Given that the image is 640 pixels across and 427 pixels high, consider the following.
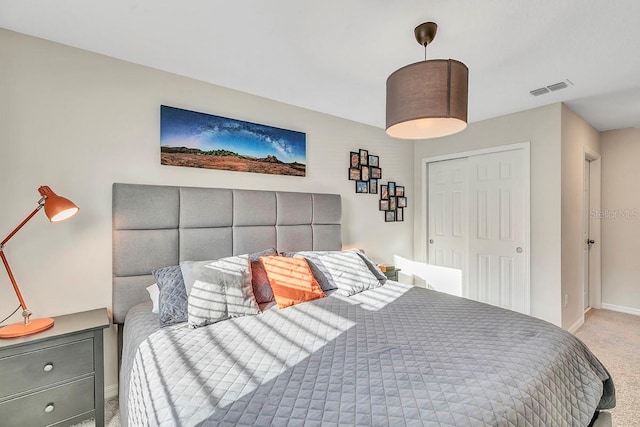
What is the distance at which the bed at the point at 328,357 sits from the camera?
993 millimetres

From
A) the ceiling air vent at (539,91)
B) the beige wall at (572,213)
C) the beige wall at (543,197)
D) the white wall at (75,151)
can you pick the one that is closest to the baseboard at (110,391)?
the white wall at (75,151)

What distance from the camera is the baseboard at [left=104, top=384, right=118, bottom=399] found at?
6.84 ft

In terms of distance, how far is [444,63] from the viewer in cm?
151

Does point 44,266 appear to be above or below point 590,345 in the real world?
above

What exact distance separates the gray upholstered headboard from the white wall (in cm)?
13

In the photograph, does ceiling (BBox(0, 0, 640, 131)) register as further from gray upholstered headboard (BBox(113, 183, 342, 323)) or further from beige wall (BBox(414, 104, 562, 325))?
gray upholstered headboard (BBox(113, 183, 342, 323))

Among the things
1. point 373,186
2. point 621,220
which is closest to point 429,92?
point 373,186

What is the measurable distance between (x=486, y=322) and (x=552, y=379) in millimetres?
443

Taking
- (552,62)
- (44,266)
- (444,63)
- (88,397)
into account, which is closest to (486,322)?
(444,63)

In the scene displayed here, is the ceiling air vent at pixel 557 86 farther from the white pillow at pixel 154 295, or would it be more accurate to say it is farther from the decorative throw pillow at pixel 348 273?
the white pillow at pixel 154 295

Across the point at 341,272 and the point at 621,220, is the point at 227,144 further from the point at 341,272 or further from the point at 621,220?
the point at 621,220

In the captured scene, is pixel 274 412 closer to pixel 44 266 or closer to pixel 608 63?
pixel 44 266

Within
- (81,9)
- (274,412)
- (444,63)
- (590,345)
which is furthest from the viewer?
(590,345)

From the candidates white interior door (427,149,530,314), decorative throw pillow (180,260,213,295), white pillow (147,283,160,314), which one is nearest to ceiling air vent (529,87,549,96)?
white interior door (427,149,530,314)
